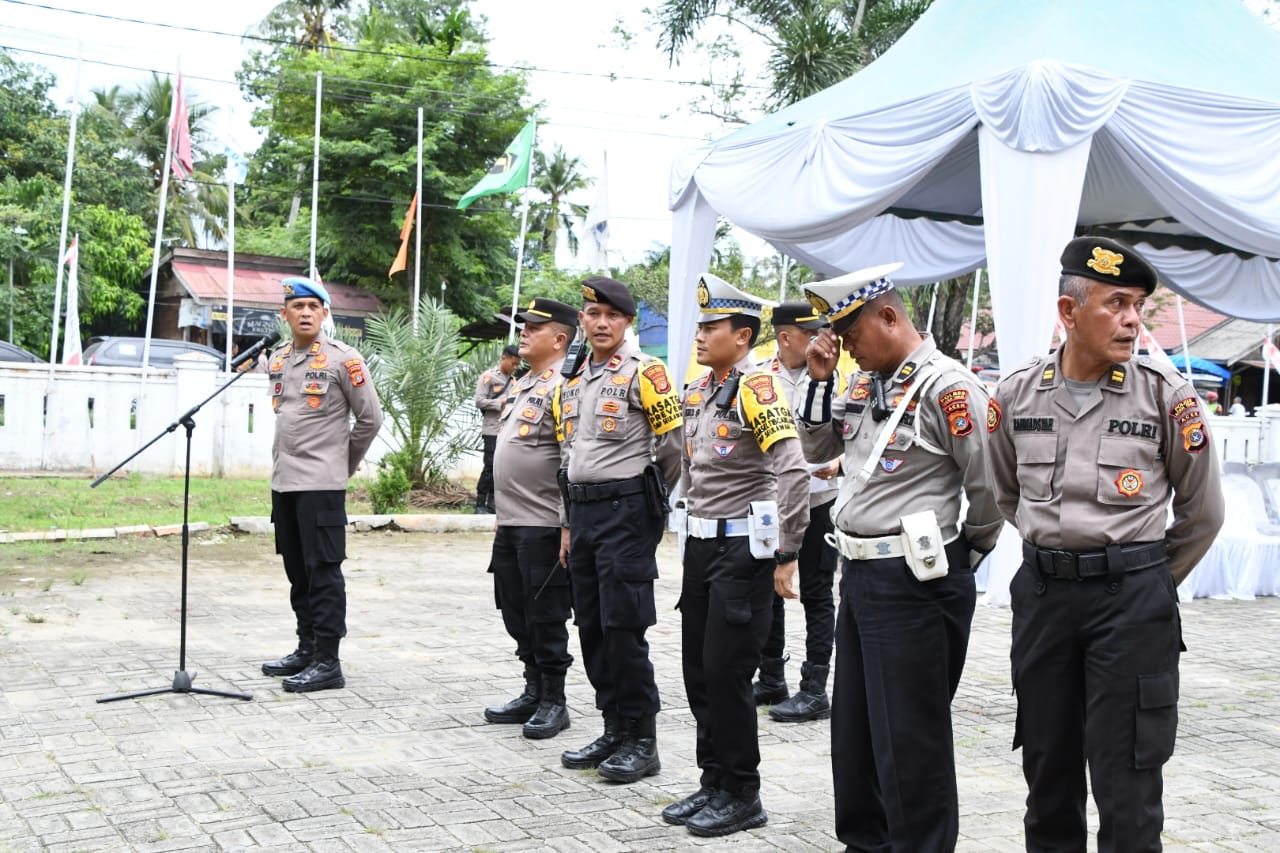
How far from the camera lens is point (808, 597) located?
21.5ft

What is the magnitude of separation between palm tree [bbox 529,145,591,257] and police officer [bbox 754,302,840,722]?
41.8 meters

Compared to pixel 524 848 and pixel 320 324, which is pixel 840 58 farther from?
pixel 524 848

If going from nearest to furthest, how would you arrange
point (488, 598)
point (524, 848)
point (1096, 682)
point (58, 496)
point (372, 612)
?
point (1096, 682) < point (524, 848) < point (372, 612) < point (488, 598) < point (58, 496)

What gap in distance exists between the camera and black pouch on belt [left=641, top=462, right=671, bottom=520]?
5148 mm

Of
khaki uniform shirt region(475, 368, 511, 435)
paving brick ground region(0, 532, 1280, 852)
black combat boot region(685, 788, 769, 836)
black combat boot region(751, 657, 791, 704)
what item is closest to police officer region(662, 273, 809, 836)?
black combat boot region(685, 788, 769, 836)

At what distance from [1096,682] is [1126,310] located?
0.99m

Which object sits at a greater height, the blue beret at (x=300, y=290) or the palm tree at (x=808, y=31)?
the palm tree at (x=808, y=31)

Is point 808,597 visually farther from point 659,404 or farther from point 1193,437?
point 1193,437

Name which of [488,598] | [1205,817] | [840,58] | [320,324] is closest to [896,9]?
[840,58]

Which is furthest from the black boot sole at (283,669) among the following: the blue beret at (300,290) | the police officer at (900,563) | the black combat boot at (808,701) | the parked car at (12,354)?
the parked car at (12,354)

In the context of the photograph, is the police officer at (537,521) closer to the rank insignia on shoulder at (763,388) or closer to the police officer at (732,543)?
the police officer at (732,543)

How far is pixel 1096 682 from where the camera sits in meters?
3.31

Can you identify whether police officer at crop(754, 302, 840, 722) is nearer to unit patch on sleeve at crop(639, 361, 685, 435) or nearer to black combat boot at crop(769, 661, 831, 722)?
black combat boot at crop(769, 661, 831, 722)

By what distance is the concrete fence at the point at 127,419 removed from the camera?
52.2 ft
